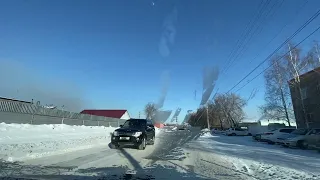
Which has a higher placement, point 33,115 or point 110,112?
point 110,112

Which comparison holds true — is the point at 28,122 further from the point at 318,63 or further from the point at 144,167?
the point at 318,63

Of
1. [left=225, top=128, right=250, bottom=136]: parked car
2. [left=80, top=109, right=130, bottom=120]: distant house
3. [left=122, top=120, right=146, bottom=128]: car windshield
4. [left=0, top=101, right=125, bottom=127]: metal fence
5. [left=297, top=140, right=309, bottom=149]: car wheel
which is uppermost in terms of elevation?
[left=80, top=109, right=130, bottom=120]: distant house

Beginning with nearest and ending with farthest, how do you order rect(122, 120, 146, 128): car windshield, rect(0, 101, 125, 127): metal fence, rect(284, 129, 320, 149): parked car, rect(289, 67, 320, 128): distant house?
rect(122, 120, 146, 128): car windshield, rect(284, 129, 320, 149): parked car, rect(0, 101, 125, 127): metal fence, rect(289, 67, 320, 128): distant house

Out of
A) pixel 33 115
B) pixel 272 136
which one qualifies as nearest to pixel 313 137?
pixel 272 136

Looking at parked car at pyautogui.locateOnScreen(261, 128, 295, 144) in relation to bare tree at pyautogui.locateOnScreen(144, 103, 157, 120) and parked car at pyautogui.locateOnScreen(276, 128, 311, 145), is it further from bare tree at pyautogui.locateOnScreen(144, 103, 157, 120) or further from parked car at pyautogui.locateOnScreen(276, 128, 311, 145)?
bare tree at pyautogui.locateOnScreen(144, 103, 157, 120)

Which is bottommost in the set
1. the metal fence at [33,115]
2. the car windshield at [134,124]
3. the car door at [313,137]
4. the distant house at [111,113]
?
the car door at [313,137]

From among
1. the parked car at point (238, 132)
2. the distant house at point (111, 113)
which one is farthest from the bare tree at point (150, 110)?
the parked car at point (238, 132)

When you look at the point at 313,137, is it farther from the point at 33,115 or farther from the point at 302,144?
the point at 33,115

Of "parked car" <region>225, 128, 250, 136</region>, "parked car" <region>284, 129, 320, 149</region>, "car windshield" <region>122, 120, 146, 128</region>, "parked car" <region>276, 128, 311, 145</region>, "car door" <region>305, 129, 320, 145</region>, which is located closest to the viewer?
"car door" <region>305, 129, 320, 145</region>

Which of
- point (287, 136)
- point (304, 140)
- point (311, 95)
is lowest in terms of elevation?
point (304, 140)

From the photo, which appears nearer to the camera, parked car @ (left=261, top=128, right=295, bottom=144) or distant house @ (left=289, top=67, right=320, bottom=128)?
parked car @ (left=261, top=128, right=295, bottom=144)

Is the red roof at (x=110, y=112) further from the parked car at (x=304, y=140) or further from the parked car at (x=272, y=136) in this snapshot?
the parked car at (x=304, y=140)

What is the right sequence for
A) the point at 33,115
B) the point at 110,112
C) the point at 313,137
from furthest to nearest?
1. the point at 110,112
2. the point at 33,115
3. the point at 313,137

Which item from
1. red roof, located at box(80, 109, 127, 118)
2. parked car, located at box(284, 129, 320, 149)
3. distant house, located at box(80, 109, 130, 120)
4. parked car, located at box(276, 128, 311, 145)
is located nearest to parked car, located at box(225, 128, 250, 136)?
parked car, located at box(276, 128, 311, 145)
